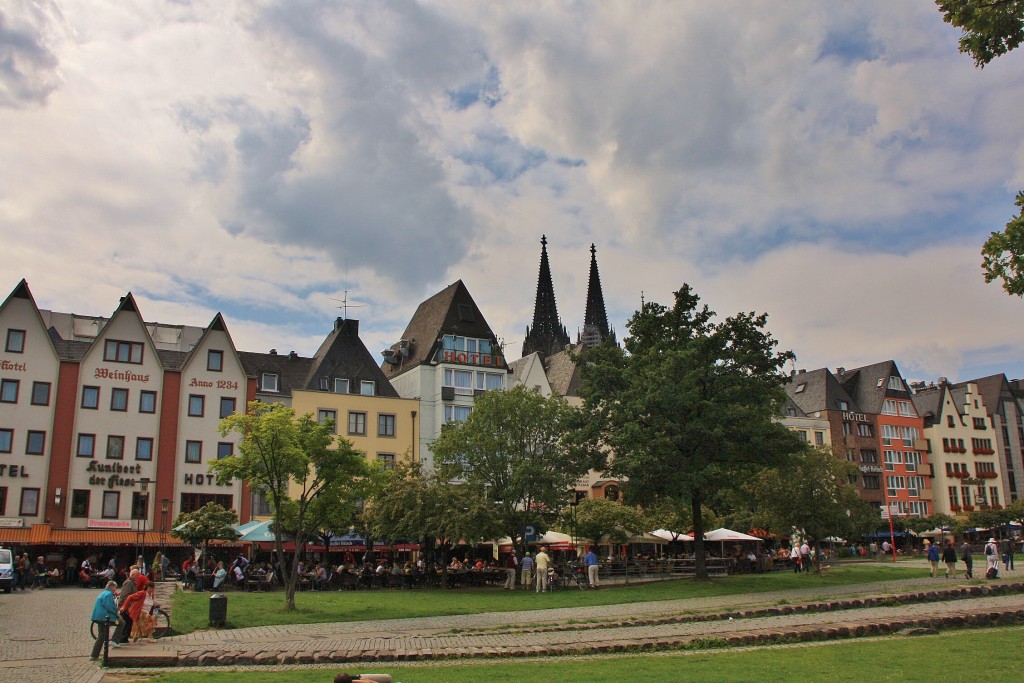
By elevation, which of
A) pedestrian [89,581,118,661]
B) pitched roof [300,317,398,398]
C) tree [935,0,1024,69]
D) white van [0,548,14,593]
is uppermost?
pitched roof [300,317,398,398]

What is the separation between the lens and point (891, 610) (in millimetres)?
25688

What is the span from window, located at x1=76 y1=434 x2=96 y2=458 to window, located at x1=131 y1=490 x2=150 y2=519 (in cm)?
352

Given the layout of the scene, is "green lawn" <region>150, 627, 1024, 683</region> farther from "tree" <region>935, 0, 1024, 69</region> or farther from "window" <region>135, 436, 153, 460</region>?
"window" <region>135, 436, 153, 460</region>

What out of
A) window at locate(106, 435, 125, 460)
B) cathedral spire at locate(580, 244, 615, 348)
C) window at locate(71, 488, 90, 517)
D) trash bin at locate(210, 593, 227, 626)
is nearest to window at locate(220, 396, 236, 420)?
window at locate(106, 435, 125, 460)

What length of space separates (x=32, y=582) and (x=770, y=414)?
115 feet

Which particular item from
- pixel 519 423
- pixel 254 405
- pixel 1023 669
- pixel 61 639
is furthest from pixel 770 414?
pixel 61 639

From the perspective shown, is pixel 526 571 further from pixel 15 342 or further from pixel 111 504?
pixel 15 342

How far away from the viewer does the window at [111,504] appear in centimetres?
5425

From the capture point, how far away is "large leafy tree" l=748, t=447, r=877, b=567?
144ft

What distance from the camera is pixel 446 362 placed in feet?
233

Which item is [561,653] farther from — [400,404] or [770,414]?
[400,404]

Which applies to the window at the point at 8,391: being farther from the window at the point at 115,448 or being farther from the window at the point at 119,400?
the window at the point at 115,448

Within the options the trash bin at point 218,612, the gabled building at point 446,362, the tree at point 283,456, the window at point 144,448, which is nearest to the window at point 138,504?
the window at point 144,448

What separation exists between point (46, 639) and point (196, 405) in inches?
1492
